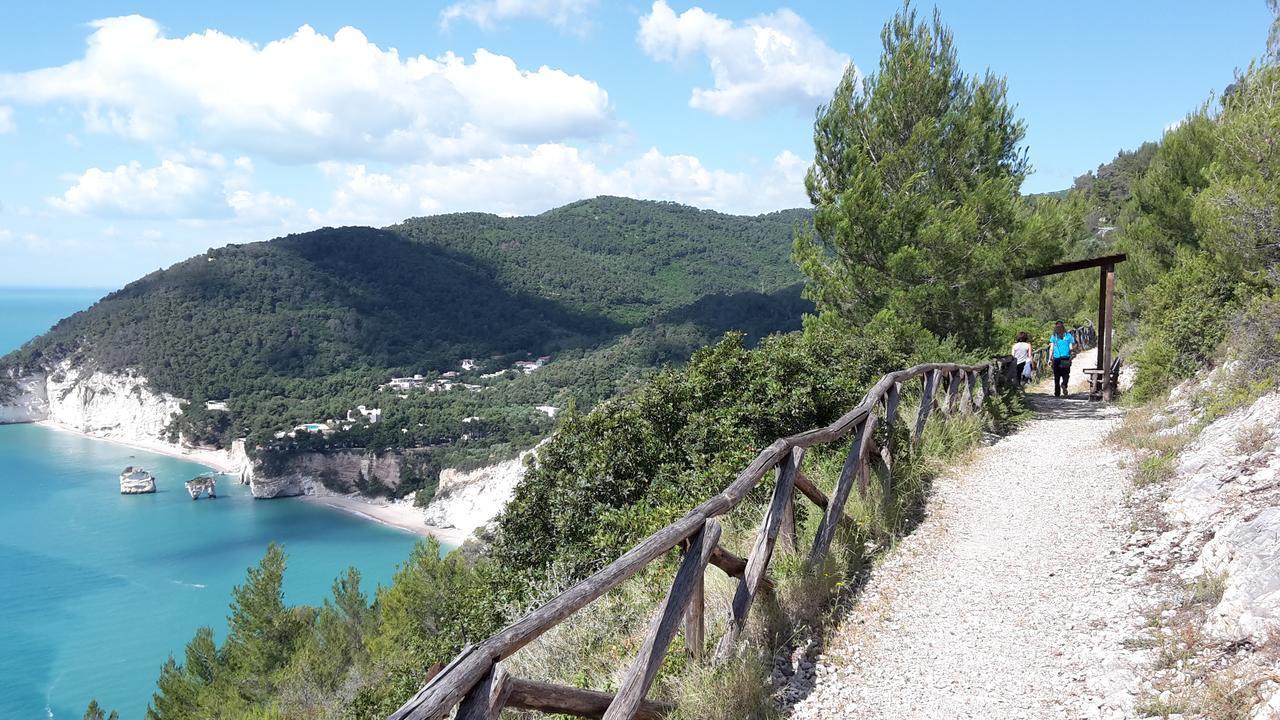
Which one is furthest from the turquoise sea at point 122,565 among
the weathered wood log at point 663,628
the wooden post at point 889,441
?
the weathered wood log at point 663,628

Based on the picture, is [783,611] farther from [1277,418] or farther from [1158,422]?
[1158,422]

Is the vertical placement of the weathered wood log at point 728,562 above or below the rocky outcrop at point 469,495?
above

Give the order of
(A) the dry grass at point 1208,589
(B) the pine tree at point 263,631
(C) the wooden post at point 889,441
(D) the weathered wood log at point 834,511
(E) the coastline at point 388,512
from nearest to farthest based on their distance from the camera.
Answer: (A) the dry grass at point 1208,589, (D) the weathered wood log at point 834,511, (C) the wooden post at point 889,441, (B) the pine tree at point 263,631, (E) the coastline at point 388,512

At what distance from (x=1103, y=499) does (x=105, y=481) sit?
109 metres

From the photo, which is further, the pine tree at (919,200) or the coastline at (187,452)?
the coastline at (187,452)

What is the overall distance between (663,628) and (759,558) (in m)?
1.11

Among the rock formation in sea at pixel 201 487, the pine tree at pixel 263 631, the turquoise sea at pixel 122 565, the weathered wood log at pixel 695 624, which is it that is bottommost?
the turquoise sea at pixel 122 565

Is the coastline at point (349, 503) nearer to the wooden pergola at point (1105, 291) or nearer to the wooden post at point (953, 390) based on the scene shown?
the wooden pergola at point (1105, 291)

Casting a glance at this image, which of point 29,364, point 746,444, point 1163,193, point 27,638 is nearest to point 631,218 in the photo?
point 29,364

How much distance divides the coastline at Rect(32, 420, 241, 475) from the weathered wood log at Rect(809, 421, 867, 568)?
10349cm

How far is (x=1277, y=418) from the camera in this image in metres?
6.16

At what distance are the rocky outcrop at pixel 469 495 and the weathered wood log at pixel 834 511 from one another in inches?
2523

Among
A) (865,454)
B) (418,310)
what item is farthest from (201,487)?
(865,454)

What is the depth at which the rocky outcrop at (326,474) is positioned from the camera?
8262cm
